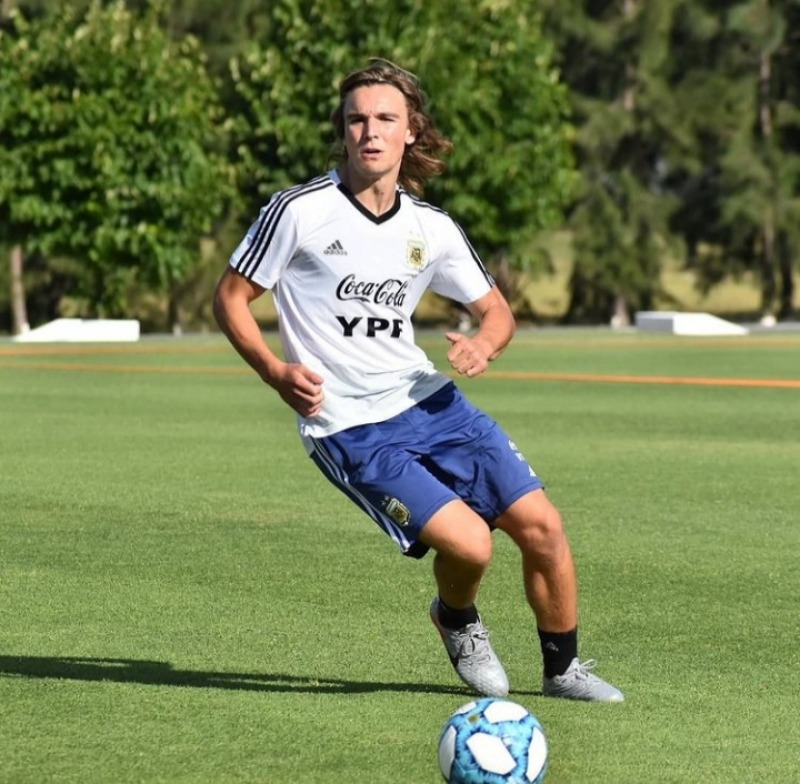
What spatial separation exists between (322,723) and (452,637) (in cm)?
73

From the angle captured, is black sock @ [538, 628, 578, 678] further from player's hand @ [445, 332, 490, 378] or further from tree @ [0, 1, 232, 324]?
tree @ [0, 1, 232, 324]

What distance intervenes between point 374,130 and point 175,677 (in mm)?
2211

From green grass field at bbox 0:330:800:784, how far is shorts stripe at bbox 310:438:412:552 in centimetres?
61

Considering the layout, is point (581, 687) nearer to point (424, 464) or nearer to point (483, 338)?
point (424, 464)

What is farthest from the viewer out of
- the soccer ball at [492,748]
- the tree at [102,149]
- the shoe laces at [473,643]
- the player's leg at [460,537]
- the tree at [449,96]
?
the tree at [449,96]

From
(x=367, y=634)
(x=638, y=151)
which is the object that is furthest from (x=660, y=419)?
Result: (x=638, y=151)

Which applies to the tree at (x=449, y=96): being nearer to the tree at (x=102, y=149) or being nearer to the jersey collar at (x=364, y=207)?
the tree at (x=102, y=149)

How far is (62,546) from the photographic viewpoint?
35.9 ft

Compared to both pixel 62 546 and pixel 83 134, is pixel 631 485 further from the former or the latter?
pixel 83 134

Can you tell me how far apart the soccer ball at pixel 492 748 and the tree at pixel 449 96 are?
4699 cm

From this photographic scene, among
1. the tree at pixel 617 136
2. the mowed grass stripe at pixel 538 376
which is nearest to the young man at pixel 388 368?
the mowed grass stripe at pixel 538 376

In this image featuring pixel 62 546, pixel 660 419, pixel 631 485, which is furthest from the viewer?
pixel 660 419

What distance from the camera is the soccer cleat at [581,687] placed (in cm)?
687

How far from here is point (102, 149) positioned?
49000 mm
